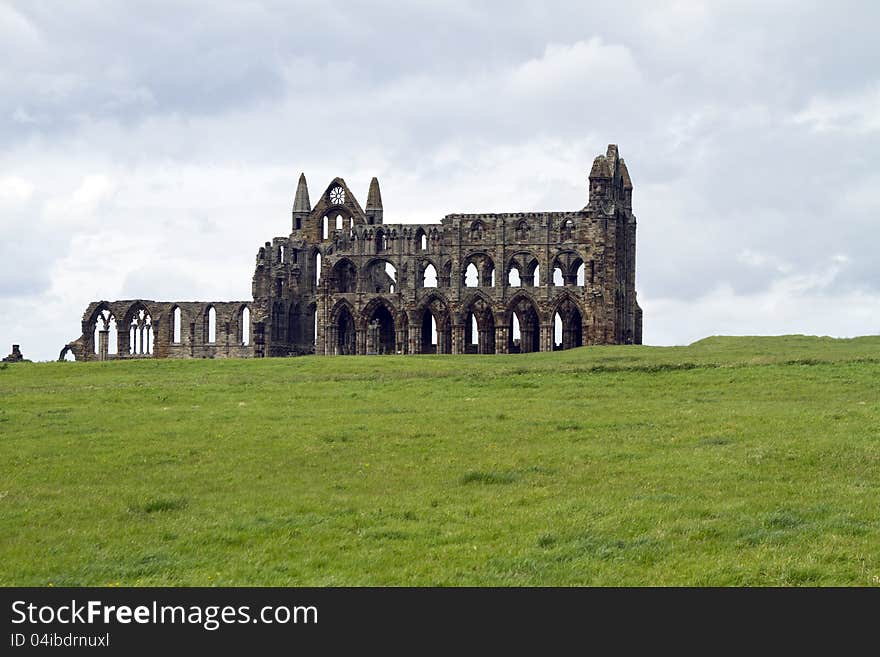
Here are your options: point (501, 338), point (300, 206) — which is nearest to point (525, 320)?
point (501, 338)

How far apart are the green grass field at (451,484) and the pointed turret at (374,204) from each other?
67.2 meters

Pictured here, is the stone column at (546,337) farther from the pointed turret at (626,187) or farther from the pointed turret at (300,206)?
the pointed turret at (300,206)

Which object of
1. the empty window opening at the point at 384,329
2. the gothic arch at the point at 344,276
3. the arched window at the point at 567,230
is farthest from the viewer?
the gothic arch at the point at 344,276

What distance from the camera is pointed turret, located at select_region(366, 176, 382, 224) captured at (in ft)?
387

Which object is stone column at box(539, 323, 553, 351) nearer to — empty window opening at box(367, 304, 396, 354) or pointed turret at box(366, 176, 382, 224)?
empty window opening at box(367, 304, 396, 354)

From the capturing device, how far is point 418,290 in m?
110

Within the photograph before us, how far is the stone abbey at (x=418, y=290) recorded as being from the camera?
10525cm

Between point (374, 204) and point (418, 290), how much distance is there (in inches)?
508

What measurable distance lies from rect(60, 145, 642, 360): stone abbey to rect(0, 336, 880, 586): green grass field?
5387 centimetres

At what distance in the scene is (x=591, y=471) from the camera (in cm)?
2931

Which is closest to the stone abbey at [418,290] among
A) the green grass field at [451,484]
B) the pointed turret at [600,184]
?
the pointed turret at [600,184]

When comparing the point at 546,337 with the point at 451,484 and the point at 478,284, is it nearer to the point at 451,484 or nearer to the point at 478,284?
the point at 478,284

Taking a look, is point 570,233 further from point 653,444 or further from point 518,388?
point 653,444

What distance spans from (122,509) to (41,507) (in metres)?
1.83
